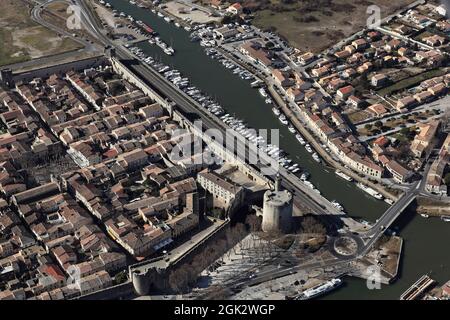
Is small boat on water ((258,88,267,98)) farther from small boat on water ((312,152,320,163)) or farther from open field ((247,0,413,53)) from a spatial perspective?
small boat on water ((312,152,320,163))

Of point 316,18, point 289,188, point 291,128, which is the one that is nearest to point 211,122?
point 291,128

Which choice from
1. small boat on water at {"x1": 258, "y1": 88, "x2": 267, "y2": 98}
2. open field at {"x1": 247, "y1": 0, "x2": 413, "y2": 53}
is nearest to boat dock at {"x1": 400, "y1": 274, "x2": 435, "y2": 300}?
small boat on water at {"x1": 258, "y1": 88, "x2": 267, "y2": 98}

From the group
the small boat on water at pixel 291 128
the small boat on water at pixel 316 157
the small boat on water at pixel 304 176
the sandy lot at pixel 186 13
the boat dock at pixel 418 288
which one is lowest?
the boat dock at pixel 418 288

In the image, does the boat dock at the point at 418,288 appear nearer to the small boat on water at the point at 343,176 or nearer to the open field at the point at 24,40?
the small boat on water at the point at 343,176

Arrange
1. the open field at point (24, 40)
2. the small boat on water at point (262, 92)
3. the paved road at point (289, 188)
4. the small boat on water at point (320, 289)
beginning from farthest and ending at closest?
the open field at point (24, 40), the small boat on water at point (262, 92), the paved road at point (289, 188), the small boat on water at point (320, 289)

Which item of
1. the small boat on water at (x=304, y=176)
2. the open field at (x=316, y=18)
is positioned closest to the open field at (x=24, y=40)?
the open field at (x=316, y=18)

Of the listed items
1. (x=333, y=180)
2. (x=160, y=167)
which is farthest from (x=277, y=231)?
(x=160, y=167)

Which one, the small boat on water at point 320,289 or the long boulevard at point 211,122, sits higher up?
the long boulevard at point 211,122
